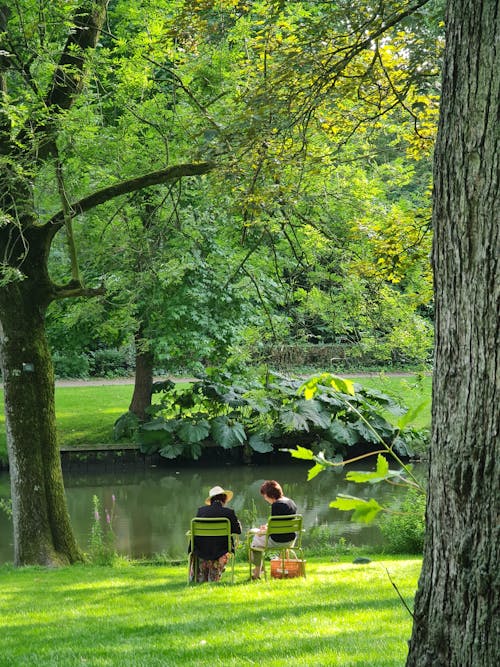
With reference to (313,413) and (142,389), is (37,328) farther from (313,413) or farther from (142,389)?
(313,413)

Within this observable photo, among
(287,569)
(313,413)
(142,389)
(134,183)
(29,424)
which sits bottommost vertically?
(287,569)

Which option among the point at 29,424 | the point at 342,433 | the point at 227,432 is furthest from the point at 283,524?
the point at 342,433

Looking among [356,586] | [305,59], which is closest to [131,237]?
[305,59]

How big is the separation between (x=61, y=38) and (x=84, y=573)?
21.9 feet

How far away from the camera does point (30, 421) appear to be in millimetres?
10953

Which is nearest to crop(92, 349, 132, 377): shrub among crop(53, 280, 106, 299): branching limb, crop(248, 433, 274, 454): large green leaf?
crop(248, 433, 274, 454): large green leaf

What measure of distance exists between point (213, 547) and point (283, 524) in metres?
0.73

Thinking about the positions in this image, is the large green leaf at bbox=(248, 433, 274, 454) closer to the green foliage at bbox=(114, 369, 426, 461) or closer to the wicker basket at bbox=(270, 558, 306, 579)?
the green foliage at bbox=(114, 369, 426, 461)

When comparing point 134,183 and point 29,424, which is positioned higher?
point 134,183

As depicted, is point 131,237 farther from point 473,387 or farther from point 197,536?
point 473,387

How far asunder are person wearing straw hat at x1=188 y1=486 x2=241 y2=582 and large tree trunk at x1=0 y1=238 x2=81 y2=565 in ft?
10.2

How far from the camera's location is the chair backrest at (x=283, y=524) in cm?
866

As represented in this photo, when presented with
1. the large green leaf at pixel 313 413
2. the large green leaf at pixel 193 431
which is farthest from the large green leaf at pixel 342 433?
the large green leaf at pixel 193 431

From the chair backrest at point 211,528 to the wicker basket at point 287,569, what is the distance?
680 millimetres
